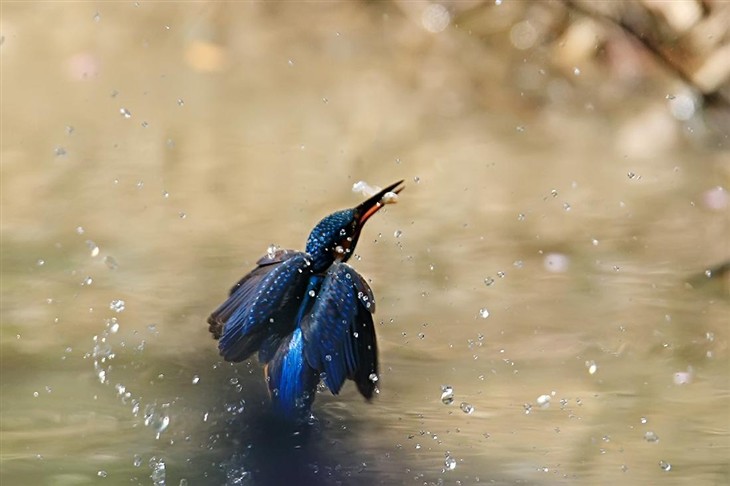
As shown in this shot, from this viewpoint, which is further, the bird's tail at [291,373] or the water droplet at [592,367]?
the water droplet at [592,367]

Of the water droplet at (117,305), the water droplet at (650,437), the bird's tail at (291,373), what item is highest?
the water droplet at (117,305)

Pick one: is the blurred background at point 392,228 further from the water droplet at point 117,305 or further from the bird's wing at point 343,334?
the bird's wing at point 343,334

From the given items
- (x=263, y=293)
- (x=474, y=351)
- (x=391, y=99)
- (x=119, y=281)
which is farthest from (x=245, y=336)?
(x=391, y=99)

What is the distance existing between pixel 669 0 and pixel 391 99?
1158 mm

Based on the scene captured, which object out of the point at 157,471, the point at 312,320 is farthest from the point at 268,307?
the point at 157,471

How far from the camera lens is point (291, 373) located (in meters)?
2.00

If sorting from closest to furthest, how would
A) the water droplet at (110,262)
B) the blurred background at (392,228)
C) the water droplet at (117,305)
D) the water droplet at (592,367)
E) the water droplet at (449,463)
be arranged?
the water droplet at (449,463), the blurred background at (392,228), the water droplet at (592,367), the water droplet at (117,305), the water droplet at (110,262)

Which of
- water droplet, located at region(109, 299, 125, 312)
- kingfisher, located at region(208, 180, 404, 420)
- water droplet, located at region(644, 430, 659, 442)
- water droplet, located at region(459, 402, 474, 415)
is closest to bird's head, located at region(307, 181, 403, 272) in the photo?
kingfisher, located at region(208, 180, 404, 420)

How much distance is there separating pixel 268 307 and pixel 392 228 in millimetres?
1548

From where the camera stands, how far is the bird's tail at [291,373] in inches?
78.4

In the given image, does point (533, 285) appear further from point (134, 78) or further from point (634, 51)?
point (134, 78)

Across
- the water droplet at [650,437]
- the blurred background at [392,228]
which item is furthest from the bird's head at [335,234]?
the water droplet at [650,437]

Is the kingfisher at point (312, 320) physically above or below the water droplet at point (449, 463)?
above

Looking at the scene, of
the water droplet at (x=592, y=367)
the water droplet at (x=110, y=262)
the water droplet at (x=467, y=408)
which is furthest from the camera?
the water droplet at (x=110, y=262)
